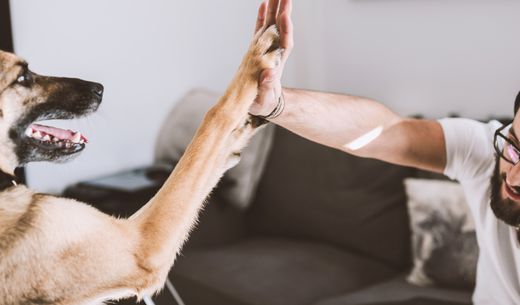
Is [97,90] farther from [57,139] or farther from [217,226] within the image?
[217,226]

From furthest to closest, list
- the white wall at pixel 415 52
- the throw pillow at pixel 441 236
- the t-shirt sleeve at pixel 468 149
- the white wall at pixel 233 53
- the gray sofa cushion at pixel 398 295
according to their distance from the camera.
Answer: the white wall at pixel 415 52 → the throw pillow at pixel 441 236 → the gray sofa cushion at pixel 398 295 → the white wall at pixel 233 53 → the t-shirt sleeve at pixel 468 149

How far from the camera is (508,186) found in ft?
3.96

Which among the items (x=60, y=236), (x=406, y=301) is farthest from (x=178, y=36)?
(x=60, y=236)

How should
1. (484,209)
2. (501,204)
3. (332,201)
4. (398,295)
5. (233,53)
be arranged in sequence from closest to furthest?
(501,204)
(484,209)
(398,295)
(233,53)
(332,201)

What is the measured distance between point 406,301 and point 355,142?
0.73 m

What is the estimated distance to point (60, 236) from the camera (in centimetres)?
99

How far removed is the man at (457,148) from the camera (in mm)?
1231

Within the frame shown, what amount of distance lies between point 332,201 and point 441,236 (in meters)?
0.50

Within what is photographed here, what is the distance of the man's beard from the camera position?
1.24 metres

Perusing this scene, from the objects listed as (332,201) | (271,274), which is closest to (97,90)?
(271,274)

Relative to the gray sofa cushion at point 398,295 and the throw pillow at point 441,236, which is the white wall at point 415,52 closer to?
the throw pillow at point 441,236

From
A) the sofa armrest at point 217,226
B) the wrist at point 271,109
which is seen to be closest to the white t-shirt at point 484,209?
the wrist at point 271,109

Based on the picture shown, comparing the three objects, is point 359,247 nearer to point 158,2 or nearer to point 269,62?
point 158,2

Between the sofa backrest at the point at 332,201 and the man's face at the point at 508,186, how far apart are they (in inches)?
40.6
